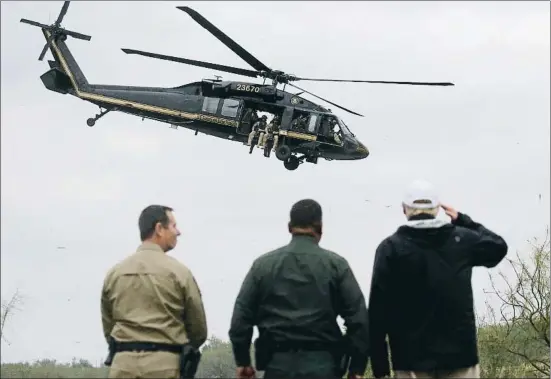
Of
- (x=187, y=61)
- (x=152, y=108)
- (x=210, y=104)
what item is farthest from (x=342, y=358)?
(x=152, y=108)

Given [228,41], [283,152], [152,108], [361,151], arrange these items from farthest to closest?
[152,108], [361,151], [283,152], [228,41]

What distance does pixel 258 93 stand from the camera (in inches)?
915

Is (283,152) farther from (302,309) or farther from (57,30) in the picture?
(302,309)

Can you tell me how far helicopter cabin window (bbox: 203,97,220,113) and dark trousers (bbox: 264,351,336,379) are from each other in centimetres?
1841

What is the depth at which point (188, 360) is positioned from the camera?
18.5ft

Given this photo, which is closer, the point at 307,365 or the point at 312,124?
the point at 307,365

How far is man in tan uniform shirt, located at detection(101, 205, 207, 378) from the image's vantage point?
5539 millimetres

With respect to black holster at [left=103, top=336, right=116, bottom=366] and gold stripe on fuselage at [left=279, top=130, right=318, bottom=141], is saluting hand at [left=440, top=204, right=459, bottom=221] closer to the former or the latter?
black holster at [left=103, top=336, right=116, bottom=366]

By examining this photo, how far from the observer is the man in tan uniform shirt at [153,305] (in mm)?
5539

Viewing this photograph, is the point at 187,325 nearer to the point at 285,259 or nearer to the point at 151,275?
the point at 151,275

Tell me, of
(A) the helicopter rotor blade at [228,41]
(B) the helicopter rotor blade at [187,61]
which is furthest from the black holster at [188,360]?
(B) the helicopter rotor blade at [187,61]

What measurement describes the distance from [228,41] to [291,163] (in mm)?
4308

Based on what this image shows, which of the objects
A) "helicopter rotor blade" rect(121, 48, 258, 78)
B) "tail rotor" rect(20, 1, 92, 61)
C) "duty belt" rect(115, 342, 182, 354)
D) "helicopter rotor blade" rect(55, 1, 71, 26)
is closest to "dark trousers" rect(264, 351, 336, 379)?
"duty belt" rect(115, 342, 182, 354)

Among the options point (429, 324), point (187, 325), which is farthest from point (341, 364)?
point (187, 325)
